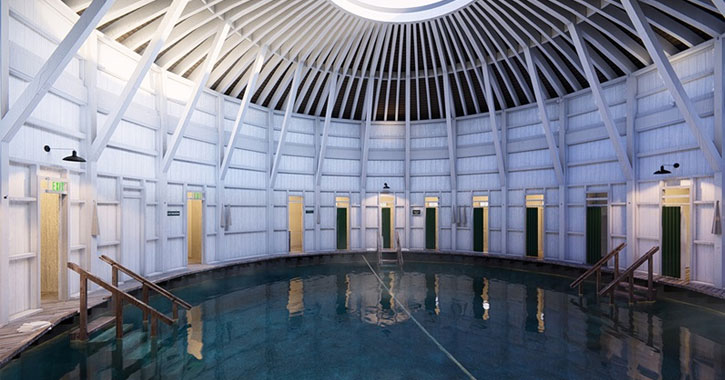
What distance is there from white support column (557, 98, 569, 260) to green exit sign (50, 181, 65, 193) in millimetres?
16181

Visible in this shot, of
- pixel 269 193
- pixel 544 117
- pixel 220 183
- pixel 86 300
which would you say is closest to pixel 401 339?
pixel 86 300

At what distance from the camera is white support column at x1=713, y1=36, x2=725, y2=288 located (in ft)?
33.8

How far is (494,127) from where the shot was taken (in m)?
16.8

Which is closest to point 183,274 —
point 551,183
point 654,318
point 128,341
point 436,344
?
point 128,341

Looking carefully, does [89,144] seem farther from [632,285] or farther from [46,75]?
[632,285]

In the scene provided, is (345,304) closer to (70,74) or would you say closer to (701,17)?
(70,74)

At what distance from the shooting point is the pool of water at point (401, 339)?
246 inches

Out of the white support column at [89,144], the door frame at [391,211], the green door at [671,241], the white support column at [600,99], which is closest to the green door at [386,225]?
the door frame at [391,211]

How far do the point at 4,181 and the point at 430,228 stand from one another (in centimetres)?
1568

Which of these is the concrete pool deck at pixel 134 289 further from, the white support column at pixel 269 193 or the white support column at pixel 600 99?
the white support column at pixel 600 99

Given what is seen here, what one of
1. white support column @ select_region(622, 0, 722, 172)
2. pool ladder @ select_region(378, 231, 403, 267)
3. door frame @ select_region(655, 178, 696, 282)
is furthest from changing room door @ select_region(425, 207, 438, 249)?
white support column @ select_region(622, 0, 722, 172)

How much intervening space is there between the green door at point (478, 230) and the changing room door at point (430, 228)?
1.90m

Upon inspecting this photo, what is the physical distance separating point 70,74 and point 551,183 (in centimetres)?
1647

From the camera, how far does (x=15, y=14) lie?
7.65 m
